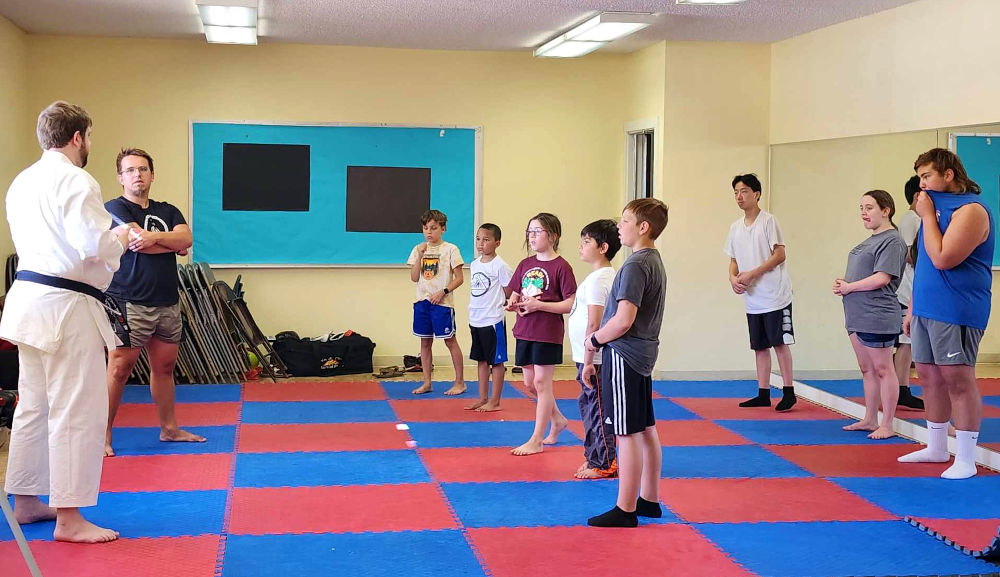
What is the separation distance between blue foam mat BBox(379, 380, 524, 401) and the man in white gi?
3687 mm

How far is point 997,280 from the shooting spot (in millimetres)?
5586

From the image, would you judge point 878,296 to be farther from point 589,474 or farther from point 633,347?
point 633,347

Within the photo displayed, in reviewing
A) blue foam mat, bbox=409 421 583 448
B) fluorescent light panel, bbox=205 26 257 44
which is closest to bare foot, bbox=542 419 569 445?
blue foam mat, bbox=409 421 583 448

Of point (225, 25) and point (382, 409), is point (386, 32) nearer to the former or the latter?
point (225, 25)

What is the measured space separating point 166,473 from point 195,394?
8.51 feet

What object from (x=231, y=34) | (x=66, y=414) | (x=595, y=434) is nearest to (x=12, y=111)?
(x=231, y=34)

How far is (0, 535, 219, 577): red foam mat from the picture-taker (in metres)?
3.72

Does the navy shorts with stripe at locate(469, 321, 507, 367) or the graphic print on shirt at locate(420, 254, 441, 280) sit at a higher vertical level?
the graphic print on shirt at locate(420, 254, 441, 280)

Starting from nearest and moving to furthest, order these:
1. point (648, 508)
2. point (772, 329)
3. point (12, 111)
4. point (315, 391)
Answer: point (648, 508)
point (772, 329)
point (315, 391)
point (12, 111)

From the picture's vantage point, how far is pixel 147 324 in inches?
214

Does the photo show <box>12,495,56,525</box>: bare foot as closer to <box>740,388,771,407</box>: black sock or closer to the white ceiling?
the white ceiling

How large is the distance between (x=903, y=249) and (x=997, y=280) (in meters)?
0.69

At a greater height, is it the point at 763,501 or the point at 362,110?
the point at 362,110

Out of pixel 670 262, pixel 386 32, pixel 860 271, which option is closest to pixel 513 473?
pixel 860 271
